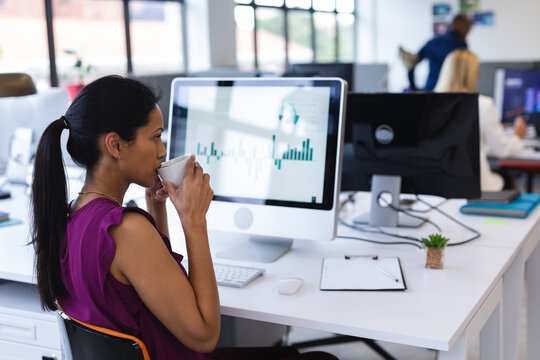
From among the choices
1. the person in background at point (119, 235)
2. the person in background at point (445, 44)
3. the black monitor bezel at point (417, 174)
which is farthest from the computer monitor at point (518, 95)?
the person in background at point (119, 235)

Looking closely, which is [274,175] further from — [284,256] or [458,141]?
[458,141]

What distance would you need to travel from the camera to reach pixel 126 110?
1077mm

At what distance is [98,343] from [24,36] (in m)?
3.77

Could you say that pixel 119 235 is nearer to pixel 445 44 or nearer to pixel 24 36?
pixel 24 36

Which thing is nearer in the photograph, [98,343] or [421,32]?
[98,343]

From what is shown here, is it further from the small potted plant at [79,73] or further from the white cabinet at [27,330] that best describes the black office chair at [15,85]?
the small potted plant at [79,73]

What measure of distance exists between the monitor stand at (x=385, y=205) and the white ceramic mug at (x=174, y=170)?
33.7 inches

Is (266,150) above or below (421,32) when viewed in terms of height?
below

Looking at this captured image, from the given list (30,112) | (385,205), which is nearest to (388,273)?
(385,205)

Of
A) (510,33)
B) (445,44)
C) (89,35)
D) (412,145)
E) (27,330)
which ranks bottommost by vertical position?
(27,330)

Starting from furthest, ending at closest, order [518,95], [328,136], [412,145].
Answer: [518,95], [412,145], [328,136]

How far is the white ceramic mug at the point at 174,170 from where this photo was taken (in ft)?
3.77

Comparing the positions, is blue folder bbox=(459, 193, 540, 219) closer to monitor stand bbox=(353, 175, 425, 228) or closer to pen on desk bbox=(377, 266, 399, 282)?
monitor stand bbox=(353, 175, 425, 228)

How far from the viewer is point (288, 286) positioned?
50.5 inches
